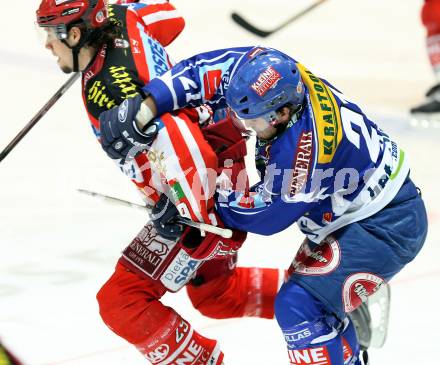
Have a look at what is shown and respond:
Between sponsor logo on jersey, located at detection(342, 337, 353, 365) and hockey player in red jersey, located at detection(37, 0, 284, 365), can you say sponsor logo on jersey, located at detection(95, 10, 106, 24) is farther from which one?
sponsor logo on jersey, located at detection(342, 337, 353, 365)

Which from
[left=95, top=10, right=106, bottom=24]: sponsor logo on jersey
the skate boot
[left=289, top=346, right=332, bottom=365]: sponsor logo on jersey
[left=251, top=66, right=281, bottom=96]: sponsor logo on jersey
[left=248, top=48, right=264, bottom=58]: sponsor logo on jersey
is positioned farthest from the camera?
the skate boot

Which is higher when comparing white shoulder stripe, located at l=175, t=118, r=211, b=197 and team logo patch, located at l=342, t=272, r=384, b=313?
white shoulder stripe, located at l=175, t=118, r=211, b=197

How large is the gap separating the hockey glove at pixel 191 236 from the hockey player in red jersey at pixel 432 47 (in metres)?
3.13

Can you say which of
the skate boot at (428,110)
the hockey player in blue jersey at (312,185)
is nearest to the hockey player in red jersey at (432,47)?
the skate boot at (428,110)

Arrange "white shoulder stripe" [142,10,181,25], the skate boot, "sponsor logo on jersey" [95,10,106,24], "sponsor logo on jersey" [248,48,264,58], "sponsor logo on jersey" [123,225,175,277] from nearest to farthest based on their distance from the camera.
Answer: "sponsor logo on jersey" [248,48,264,58], "sponsor logo on jersey" [95,10,106,24], "sponsor logo on jersey" [123,225,175,277], "white shoulder stripe" [142,10,181,25], the skate boot

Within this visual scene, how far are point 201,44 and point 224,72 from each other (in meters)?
4.13

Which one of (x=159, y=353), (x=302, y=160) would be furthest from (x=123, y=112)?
(x=159, y=353)

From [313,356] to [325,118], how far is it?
28.0 inches

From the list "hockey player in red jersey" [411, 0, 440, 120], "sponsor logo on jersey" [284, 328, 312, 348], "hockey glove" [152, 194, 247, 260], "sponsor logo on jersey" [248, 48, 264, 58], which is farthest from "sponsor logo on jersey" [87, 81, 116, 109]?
"hockey player in red jersey" [411, 0, 440, 120]

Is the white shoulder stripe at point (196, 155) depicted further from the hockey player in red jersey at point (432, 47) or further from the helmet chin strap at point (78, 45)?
the hockey player in red jersey at point (432, 47)

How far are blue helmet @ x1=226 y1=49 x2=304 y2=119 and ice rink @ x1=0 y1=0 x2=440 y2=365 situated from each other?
3.72 feet

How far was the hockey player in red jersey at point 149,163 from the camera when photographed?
2695 millimetres

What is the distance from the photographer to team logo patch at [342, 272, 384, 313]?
2668 millimetres

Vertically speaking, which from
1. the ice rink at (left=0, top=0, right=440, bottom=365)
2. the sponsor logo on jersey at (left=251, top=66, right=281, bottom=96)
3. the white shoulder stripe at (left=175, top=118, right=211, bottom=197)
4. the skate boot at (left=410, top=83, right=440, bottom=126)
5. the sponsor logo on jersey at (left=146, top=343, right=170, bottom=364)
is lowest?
the skate boot at (left=410, top=83, right=440, bottom=126)
